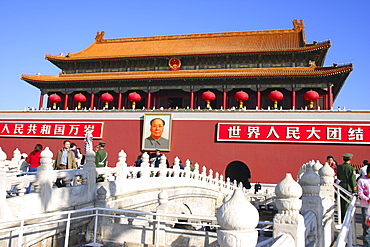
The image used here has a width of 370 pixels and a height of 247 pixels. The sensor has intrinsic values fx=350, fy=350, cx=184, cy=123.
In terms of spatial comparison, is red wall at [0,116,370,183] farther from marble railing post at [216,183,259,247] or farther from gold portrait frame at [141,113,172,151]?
marble railing post at [216,183,259,247]

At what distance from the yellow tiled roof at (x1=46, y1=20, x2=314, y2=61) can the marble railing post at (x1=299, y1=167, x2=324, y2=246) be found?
55.2ft

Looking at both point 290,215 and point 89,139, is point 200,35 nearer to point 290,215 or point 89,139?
point 89,139

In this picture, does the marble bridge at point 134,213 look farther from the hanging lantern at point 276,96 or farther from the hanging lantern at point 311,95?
the hanging lantern at point 311,95

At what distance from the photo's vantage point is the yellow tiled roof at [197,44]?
22725 mm

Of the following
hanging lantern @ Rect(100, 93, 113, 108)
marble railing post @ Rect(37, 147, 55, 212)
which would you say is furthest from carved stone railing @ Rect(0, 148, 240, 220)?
hanging lantern @ Rect(100, 93, 113, 108)

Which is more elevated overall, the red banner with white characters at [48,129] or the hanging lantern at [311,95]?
the hanging lantern at [311,95]

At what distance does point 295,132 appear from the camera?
699 inches

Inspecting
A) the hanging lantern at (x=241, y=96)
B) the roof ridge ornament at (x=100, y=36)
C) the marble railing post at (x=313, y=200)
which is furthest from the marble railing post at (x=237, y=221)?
the roof ridge ornament at (x=100, y=36)

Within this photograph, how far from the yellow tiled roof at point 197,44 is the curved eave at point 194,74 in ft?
3.99

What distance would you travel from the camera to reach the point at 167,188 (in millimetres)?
11133

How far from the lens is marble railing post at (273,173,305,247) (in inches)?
145

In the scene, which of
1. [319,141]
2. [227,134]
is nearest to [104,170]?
[227,134]

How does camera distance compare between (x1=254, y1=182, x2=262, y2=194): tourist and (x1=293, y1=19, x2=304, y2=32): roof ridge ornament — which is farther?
(x1=293, y1=19, x2=304, y2=32): roof ridge ornament

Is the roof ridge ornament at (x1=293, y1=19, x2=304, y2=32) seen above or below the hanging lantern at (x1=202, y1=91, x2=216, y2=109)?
above
